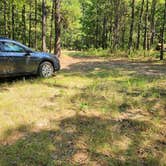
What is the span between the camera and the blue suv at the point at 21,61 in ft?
40.2

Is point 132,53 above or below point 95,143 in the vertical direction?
above

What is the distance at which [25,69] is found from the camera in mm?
12852

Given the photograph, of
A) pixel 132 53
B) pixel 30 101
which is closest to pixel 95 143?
pixel 30 101

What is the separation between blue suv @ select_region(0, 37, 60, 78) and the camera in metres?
12.2

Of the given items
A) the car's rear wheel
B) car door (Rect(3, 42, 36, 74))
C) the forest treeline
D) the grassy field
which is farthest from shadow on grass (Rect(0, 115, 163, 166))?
the forest treeline

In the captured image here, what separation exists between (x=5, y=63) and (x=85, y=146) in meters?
6.28

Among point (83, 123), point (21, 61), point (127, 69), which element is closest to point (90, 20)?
point (127, 69)

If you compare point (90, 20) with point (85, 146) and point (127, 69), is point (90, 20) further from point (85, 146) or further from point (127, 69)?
point (85, 146)

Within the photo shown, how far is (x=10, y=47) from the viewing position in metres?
12.5

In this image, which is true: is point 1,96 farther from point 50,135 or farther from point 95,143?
point 95,143

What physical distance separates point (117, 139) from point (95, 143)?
549 mm

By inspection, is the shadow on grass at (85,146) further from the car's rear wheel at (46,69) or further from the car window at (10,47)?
the car's rear wheel at (46,69)

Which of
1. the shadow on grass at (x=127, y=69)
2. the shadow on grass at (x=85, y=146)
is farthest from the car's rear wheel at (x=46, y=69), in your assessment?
the shadow on grass at (x=85, y=146)

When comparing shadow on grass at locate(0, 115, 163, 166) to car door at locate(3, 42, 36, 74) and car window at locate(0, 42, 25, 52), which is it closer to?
car door at locate(3, 42, 36, 74)
